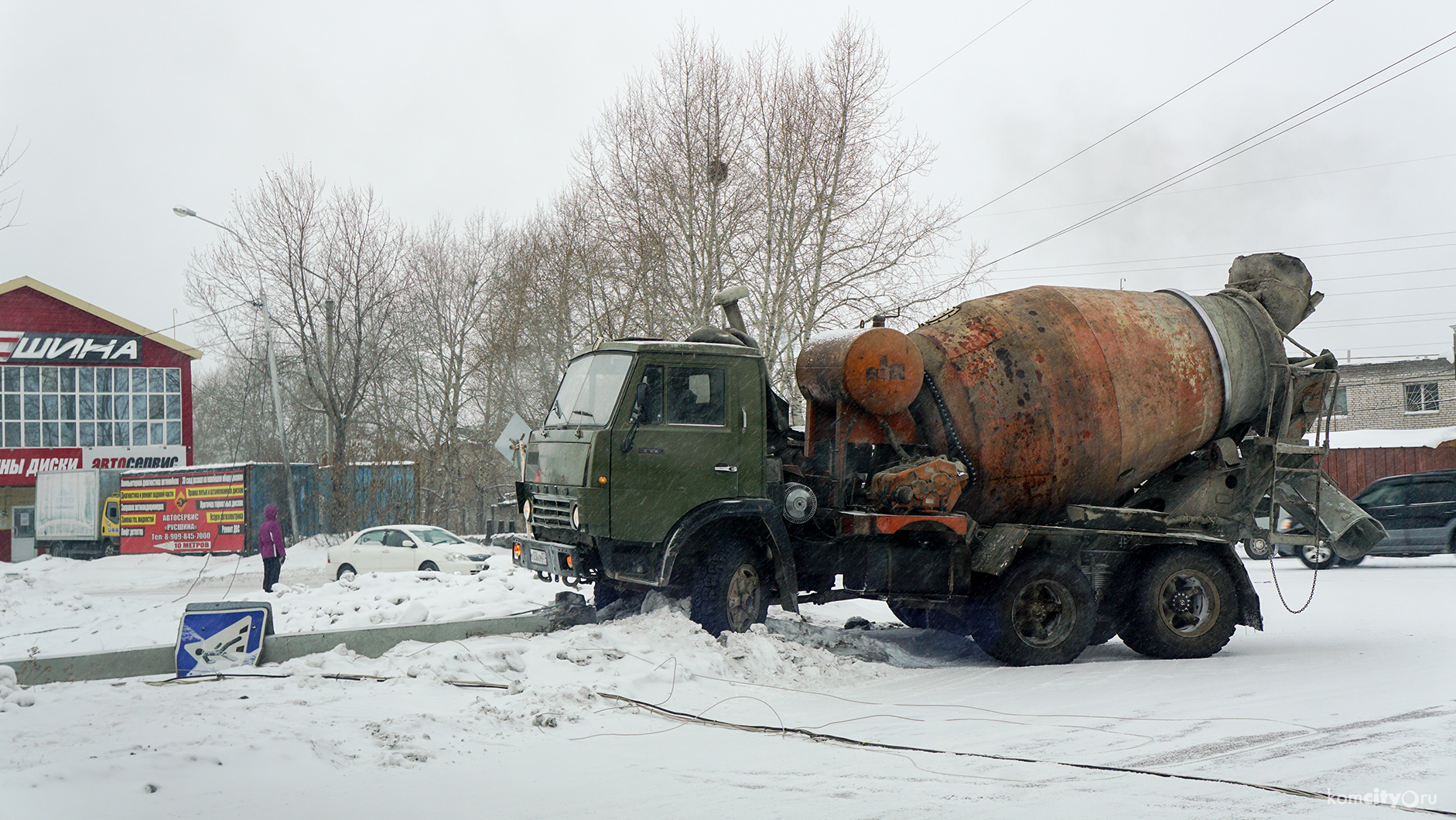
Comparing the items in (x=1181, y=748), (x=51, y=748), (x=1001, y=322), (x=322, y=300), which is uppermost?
(x=322, y=300)

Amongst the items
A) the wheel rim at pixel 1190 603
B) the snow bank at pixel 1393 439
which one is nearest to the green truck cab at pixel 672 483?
the wheel rim at pixel 1190 603

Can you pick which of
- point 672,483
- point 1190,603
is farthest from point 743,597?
point 1190,603

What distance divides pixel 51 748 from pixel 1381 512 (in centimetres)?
2158

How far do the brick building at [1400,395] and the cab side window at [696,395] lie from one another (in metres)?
40.8

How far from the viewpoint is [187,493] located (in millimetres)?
28078

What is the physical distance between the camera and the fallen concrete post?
7.15m

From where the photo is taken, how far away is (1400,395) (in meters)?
42.0

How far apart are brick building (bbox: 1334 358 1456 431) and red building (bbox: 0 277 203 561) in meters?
46.0

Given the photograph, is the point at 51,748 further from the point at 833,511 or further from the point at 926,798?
the point at 833,511

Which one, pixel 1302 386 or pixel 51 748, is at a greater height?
pixel 1302 386

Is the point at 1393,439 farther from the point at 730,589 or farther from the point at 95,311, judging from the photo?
the point at 95,311

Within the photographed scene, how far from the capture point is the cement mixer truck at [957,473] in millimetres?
8250

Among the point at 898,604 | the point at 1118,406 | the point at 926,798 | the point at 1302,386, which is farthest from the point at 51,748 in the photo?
the point at 1302,386

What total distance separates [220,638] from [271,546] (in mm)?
8774
